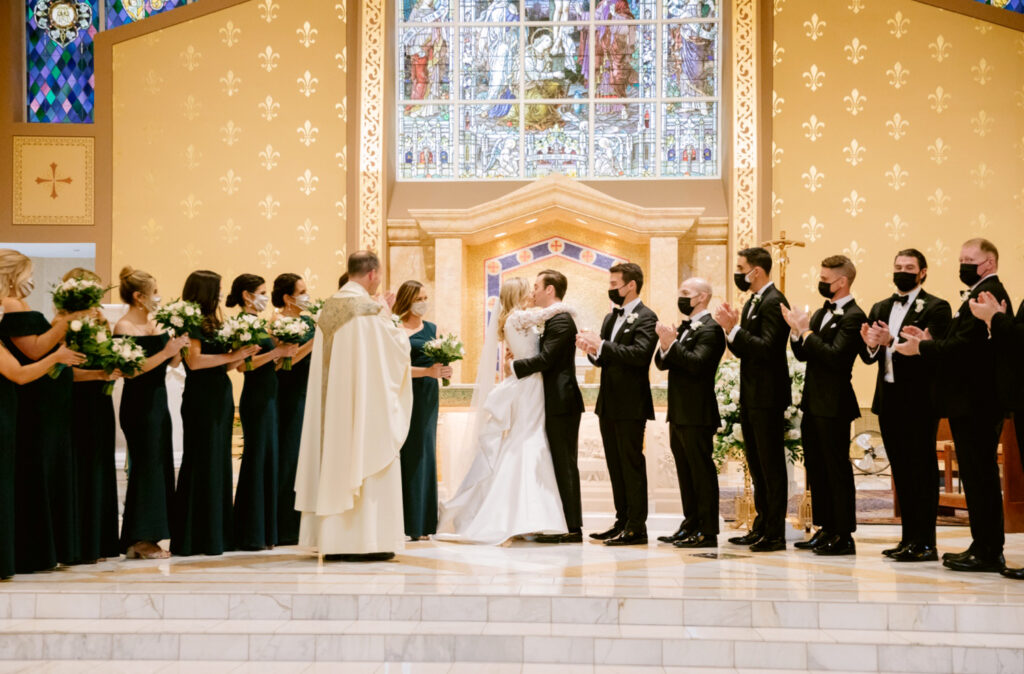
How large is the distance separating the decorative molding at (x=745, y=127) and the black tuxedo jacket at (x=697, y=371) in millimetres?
4824

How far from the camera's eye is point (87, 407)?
575cm

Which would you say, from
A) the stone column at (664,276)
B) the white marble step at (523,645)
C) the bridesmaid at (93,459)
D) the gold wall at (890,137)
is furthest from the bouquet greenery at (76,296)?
the gold wall at (890,137)

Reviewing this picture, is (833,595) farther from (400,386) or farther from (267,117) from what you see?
(267,117)

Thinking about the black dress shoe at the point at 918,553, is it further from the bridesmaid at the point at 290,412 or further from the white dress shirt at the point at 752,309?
the bridesmaid at the point at 290,412

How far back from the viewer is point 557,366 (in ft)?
21.7

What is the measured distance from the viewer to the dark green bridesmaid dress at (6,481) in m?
5.13

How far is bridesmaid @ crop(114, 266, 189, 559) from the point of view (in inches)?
229

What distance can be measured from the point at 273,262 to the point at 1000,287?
747 cm

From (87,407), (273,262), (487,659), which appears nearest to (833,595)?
(487,659)

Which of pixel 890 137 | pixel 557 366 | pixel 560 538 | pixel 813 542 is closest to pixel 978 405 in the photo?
pixel 813 542

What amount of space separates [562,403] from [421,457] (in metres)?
0.95

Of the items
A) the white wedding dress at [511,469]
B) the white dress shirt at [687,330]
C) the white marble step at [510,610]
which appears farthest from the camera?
the white wedding dress at [511,469]

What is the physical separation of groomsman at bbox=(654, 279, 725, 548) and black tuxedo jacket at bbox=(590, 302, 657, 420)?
10cm

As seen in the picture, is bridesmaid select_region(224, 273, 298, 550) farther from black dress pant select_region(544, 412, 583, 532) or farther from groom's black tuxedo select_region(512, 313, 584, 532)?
black dress pant select_region(544, 412, 583, 532)
